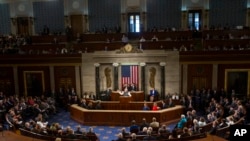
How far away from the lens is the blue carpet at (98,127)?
43.4 ft

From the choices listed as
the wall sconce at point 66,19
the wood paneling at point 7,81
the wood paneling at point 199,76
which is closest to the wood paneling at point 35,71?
the wood paneling at point 7,81

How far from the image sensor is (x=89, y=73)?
19.0m

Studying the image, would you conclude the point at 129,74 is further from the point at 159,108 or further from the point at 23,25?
the point at 23,25

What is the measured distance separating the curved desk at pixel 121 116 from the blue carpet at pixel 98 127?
37 cm

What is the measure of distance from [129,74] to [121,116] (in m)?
4.26

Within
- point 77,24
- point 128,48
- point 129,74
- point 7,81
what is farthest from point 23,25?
point 129,74

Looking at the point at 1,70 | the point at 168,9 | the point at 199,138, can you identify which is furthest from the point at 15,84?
the point at 199,138

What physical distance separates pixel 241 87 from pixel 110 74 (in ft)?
25.8

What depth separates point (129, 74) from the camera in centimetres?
A: 1858

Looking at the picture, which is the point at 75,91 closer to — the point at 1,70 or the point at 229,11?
the point at 1,70

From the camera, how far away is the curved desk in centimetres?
1459

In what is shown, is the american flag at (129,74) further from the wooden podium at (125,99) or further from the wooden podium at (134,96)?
the wooden podium at (125,99)

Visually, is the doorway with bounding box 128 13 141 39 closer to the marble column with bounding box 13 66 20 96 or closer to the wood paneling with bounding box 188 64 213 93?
the wood paneling with bounding box 188 64 213 93

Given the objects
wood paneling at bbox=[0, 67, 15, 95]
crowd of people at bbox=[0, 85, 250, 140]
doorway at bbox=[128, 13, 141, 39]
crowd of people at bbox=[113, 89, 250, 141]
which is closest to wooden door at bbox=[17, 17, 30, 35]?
wood paneling at bbox=[0, 67, 15, 95]
